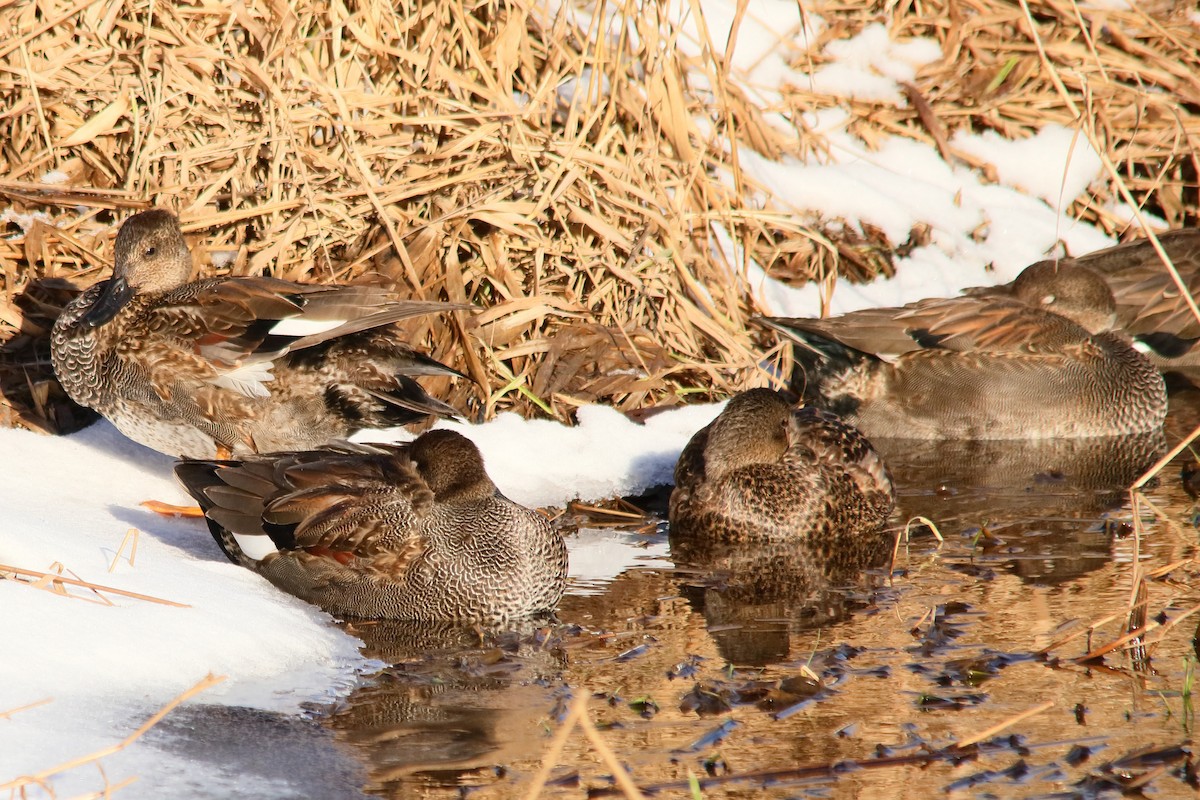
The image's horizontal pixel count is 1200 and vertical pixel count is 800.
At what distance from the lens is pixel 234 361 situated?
17.3 ft

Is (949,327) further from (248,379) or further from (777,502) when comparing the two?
(248,379)

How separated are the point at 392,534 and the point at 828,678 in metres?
1.44

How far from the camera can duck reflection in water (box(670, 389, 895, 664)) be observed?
16.4 feet

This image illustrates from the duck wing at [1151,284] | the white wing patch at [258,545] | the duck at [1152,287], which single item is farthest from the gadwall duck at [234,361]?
the duck wing at [1151,284]

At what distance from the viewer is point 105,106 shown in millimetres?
6418

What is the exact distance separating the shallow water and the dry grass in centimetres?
138

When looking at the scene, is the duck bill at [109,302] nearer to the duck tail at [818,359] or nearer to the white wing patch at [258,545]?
the white wing patch at [258,545]

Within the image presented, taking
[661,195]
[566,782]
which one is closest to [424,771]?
[566,782]

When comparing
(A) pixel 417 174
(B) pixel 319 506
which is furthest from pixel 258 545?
(A) pixel 417 174

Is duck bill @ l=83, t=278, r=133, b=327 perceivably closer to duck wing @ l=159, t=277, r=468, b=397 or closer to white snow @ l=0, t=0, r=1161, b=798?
duck wing @ l=159, t=277, r=468, b=397

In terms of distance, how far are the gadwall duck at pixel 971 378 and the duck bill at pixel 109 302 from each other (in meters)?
2.97

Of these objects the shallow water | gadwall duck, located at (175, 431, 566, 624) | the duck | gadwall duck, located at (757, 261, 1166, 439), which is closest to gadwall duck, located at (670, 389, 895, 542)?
the shallow water

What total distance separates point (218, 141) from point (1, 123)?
0.95 metres

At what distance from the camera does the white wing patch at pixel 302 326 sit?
5211mm
